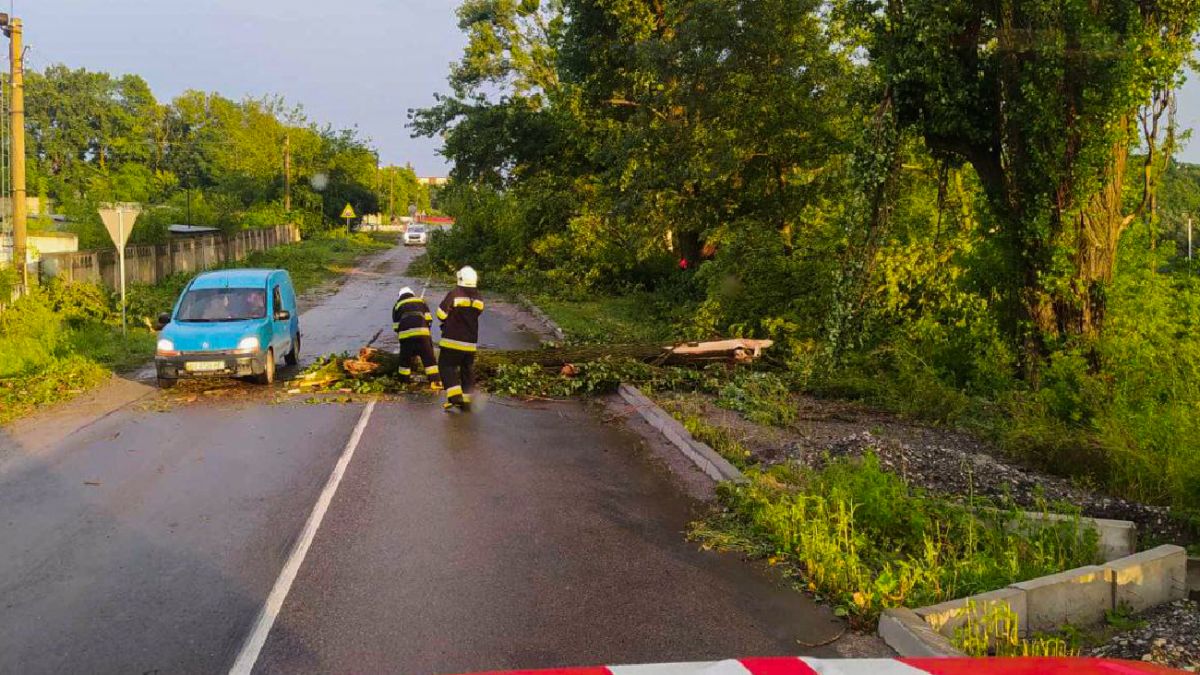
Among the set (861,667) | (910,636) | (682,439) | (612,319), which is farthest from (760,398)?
(612,319)

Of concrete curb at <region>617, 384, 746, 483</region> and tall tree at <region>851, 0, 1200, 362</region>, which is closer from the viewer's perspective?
concrete curb at <region>617, 384, 746, 483</region>

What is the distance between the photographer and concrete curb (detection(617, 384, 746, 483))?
8562 mm

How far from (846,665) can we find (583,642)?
2661mm

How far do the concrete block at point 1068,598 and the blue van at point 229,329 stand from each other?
37.2 feet

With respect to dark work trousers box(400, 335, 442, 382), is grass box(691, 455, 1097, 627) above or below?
below

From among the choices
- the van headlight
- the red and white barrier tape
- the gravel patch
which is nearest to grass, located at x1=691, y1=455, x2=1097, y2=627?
the gravel patch

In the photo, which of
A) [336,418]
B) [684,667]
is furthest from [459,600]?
[336,418]

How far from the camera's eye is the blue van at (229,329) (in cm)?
1338

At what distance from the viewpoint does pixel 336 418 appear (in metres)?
11.6

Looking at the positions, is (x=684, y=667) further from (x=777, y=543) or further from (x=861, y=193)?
(x=861, y=193)

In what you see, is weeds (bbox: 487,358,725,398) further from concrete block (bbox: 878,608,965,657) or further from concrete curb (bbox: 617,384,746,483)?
concrete block (bbox: 878,608,965,657)

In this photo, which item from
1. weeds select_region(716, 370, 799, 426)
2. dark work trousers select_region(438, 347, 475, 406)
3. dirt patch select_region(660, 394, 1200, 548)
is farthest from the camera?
dark work trousers select_region(438, 347, 475, 406)

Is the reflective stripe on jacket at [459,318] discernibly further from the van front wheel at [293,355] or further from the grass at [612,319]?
the grass at [612,319]

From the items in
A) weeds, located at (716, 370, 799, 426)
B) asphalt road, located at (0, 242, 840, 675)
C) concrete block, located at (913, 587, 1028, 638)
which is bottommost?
asphalt road, located at (0, 242, 840, 675)
